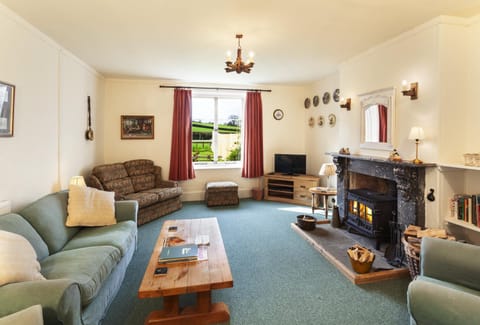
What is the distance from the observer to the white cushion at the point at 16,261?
4.89 ft

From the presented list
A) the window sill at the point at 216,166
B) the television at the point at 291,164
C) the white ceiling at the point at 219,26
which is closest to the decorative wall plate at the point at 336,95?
the white ceiling at the point at 219,26

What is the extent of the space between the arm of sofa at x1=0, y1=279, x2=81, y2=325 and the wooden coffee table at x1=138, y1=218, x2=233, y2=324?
15.6 inches

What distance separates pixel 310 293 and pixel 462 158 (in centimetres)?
210

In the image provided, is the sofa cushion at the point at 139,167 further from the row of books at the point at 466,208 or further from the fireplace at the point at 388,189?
the row of books at the point at 466,208

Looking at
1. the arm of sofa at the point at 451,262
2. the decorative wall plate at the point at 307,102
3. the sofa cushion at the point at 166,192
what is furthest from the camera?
the decorative wall plate at the point at 307,102

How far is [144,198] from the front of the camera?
4.21 metres

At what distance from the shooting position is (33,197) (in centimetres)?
290

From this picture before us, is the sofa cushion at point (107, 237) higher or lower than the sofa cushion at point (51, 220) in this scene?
lower

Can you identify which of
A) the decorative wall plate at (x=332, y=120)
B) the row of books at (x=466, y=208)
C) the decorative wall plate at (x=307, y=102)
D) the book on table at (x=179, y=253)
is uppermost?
the decorative wall plate at (x=307, y=102)

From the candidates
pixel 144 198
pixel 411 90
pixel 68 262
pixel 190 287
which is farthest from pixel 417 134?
pixel 144 198

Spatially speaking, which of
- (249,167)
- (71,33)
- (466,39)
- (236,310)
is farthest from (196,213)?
(466,39)

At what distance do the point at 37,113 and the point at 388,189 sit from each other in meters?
4.56

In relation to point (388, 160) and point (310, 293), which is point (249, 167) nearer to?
point (388, 160)

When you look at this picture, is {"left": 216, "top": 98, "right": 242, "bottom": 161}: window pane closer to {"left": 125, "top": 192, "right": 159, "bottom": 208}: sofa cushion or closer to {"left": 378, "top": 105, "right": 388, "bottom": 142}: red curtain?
{"left": 125, "top": 192, "right": 159, "bottom": 208}: sofa cushion
